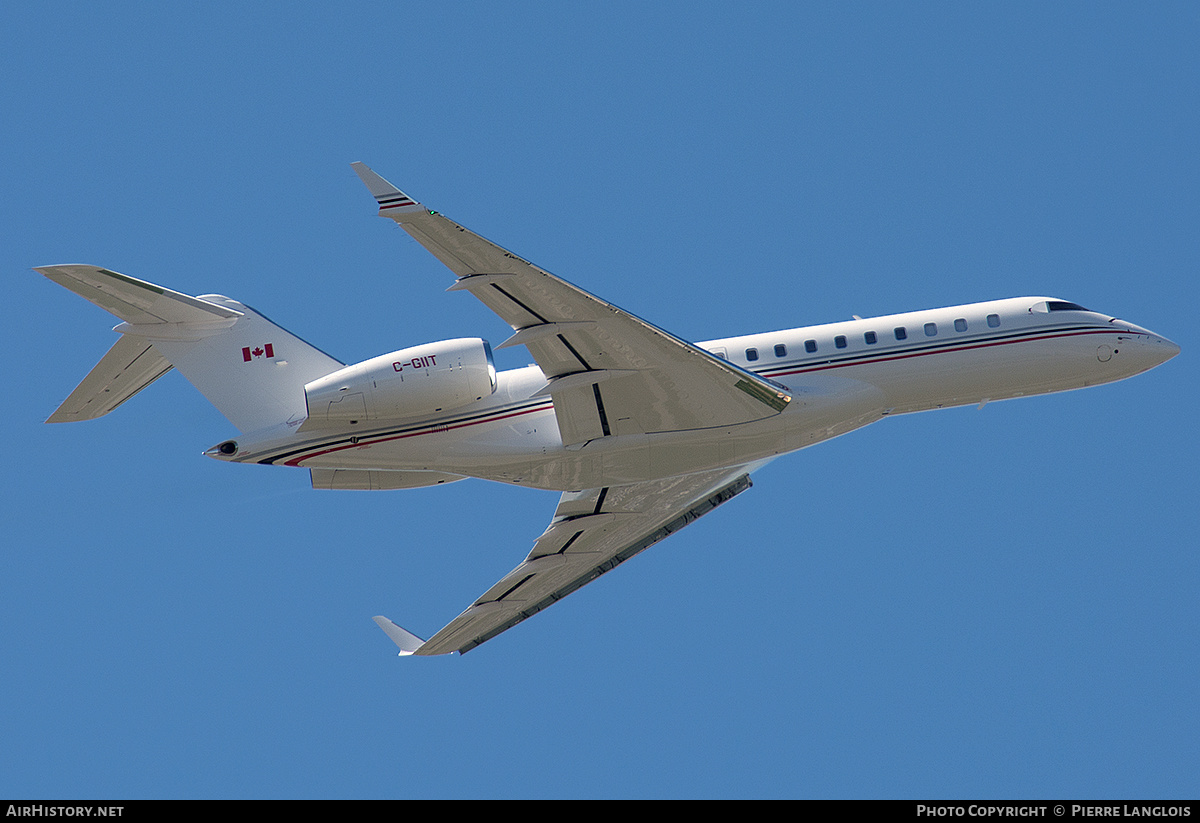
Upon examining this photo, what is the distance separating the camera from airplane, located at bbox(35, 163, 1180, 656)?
64.6ft

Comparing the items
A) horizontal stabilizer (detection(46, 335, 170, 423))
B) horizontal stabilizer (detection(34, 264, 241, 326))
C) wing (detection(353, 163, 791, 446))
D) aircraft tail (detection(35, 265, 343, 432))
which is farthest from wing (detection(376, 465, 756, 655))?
horizontal stabilizer (detection(34, 264, 241, 326))

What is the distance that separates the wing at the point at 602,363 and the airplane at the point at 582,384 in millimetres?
33

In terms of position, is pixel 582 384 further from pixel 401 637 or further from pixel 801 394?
pixel 401 637

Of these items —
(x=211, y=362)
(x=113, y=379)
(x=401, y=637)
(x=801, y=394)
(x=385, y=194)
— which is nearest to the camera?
(x=385, y=194)

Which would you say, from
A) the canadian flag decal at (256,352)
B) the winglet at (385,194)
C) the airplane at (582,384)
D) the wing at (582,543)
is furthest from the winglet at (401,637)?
the winglet at (385,194)

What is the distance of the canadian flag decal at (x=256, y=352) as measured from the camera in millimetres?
21594

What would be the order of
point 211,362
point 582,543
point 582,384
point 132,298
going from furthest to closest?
point 582,543 < point 211,362 < point 132,298 < point 582,384

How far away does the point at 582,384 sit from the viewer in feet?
64.7

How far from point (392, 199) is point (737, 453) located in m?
7.85

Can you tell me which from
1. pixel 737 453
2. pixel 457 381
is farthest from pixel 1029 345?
pixel 457 381

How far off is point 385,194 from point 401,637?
37.2 feet

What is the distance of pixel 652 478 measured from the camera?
70.3 feet

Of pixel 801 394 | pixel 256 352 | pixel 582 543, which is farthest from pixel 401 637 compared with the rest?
pixel 801 394
